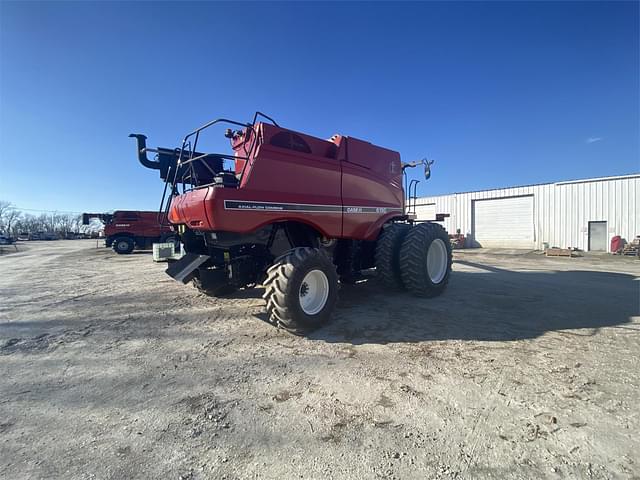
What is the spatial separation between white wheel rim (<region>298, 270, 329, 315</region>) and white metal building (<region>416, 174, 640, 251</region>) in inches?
744

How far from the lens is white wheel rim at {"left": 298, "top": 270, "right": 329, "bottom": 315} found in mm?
4473

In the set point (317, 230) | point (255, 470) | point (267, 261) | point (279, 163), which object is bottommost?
point (255, 470)

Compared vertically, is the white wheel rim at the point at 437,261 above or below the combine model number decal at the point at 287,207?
below

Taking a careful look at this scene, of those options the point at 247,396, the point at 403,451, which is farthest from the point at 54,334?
the point at 403,451

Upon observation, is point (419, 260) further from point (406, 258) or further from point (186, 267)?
point (186, 267)

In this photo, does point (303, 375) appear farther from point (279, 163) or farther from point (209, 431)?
point (279, 163)

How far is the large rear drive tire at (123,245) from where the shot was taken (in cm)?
2055

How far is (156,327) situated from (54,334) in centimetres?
130

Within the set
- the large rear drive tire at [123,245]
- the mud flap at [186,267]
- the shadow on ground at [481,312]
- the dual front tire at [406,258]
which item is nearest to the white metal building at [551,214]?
the shadow on ground at [481,312]

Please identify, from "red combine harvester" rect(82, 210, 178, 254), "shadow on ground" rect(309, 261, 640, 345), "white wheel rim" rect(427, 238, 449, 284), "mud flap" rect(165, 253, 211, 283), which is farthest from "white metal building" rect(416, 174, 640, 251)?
"red combine harvester" rect(82, 210, 178, 254)

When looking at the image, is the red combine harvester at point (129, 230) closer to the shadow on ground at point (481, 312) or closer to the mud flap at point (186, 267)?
the mud flap at point (186, 267)

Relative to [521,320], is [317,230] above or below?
above

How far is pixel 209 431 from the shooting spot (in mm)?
2309

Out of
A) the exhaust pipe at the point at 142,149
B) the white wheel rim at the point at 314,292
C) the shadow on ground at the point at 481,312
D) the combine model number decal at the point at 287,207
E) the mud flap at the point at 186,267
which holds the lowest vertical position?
the shadow on ground at the point at 481,312
